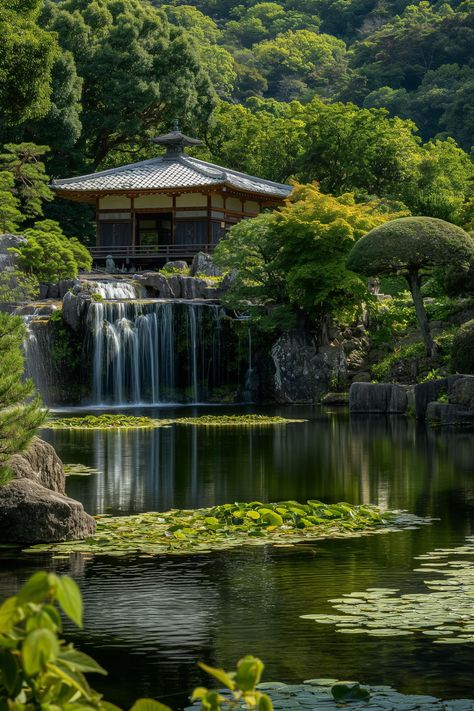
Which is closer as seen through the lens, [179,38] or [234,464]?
[234,464]

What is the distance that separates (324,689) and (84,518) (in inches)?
210

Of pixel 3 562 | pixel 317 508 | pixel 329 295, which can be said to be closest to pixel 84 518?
pixel 3 562

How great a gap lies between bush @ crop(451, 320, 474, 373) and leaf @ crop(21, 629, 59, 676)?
2555cm

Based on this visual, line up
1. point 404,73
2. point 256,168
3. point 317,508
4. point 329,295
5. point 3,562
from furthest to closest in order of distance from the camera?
point 404,73, point 256,168, point 329,295, point 317,508, point 3,562

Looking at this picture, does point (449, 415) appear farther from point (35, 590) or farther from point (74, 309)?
point (35, 590)

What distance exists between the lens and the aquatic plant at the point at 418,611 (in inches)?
302

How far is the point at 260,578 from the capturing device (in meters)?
9.52

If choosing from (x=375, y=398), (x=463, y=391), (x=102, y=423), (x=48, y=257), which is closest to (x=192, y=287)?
(x=48, y=257)

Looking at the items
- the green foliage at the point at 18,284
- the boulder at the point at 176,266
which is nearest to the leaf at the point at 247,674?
the green foliage at the point at 18,284

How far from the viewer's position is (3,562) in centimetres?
1012

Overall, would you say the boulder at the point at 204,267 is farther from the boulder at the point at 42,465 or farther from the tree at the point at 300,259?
the boulder at the point at 42,465

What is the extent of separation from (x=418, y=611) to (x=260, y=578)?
169cm

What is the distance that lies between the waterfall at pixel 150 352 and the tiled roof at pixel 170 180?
8824 millimetres

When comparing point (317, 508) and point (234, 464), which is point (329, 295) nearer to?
point (234, 464)
